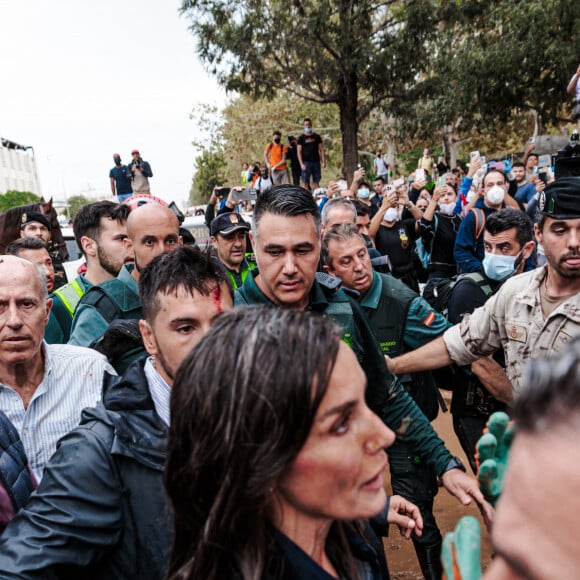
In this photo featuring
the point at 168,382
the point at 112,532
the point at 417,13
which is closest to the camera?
the point at 112,532

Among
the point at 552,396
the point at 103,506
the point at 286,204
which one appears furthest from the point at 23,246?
the point at 552,396

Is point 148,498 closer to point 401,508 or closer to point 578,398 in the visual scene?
point 401,508

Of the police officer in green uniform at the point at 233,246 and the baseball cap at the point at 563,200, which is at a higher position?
the baseball cap at the point at 563,200

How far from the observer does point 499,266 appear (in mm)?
3582

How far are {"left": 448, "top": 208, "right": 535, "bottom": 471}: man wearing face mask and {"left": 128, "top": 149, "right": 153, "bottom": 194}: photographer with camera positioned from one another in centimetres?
973

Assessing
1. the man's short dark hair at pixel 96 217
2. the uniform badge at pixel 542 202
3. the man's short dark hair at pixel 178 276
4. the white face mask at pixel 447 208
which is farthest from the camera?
the white face mask at pixel 447 208

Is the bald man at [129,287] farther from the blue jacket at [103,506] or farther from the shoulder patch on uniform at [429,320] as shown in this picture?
the shoulder patch on uniform at [429,320]

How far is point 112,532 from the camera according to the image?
4.63 ft

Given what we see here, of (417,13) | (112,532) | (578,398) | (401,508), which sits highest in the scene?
(417,13)

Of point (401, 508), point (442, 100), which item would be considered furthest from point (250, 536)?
point (442, 100)

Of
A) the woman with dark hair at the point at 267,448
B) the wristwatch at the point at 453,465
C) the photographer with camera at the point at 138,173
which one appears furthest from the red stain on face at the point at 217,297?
the photographer with camera at the point at 138,173

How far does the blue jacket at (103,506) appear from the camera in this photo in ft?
4.30

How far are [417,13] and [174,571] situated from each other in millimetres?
15206

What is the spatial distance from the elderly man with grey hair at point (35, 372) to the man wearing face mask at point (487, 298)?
2013 millimetres
